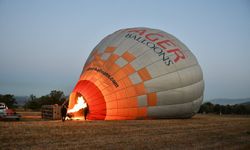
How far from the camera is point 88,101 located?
496 inches

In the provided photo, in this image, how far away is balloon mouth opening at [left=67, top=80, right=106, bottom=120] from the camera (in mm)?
12516

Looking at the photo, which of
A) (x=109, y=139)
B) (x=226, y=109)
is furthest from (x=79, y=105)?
(x=226, y=109)

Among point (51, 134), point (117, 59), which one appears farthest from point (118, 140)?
point (117, 59)

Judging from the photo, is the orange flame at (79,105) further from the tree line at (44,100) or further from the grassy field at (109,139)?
the tree line at (44,100)

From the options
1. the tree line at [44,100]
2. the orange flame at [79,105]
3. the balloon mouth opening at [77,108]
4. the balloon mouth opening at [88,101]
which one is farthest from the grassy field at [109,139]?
the tree line at [44,100]

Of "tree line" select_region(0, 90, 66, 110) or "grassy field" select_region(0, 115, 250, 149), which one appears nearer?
"grassy field" select_region(0, 115, 250, 149)

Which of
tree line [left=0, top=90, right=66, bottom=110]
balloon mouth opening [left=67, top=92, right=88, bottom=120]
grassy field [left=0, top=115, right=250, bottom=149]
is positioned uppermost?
tree line [left=0, top=90, right=66, bottom=110]

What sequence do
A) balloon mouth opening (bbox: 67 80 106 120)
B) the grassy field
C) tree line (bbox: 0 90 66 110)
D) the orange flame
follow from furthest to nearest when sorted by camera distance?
tree line (bbox: 0 90 66 110), the orange flame, balloon mouth opening (bbox: 67 80 106 120), the grassy field

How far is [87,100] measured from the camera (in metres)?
12.6

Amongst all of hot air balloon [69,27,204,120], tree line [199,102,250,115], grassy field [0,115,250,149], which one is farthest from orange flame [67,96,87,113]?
tree line [199,102,250,115]

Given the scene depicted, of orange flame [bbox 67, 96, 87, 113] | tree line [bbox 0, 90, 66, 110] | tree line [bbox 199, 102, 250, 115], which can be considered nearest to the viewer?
orange flame [bbox 67, 96, 87, 113]

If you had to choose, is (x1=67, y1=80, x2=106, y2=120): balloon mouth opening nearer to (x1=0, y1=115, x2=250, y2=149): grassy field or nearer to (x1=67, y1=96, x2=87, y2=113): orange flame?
(x1=67, y1=96, x2=87, y2=113): orange flame

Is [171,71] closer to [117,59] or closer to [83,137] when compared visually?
[117,59]

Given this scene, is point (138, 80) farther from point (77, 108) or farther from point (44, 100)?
point (44, 100)
